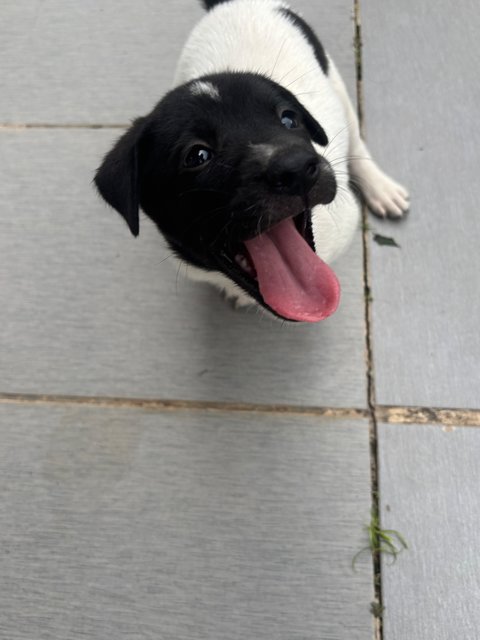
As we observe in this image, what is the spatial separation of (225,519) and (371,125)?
7.18 feet

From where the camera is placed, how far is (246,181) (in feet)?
5.26

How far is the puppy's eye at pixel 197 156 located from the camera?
1.77m

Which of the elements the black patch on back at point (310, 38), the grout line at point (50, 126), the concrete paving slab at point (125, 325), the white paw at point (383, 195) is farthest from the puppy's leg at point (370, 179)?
the grout line at point (50, 126)

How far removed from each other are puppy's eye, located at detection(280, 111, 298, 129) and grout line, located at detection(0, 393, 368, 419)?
1180mm

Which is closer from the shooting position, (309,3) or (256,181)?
(256,181)

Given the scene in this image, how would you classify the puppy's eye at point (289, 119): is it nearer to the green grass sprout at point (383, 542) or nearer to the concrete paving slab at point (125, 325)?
the concrete paving slab at point (125, 325)

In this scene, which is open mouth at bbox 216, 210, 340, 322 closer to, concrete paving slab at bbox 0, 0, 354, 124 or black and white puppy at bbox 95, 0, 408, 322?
black and white puppy at bbox 95, 0, 408, 322

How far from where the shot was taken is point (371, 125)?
2959 mm

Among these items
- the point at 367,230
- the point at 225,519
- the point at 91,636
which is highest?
the point at 367,230

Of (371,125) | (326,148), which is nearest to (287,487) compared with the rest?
(326,148)

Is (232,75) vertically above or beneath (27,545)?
above

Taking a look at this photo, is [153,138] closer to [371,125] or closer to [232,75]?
[232,75]

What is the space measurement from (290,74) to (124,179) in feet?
3.24

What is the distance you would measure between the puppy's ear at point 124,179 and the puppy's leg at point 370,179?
1175 mm
